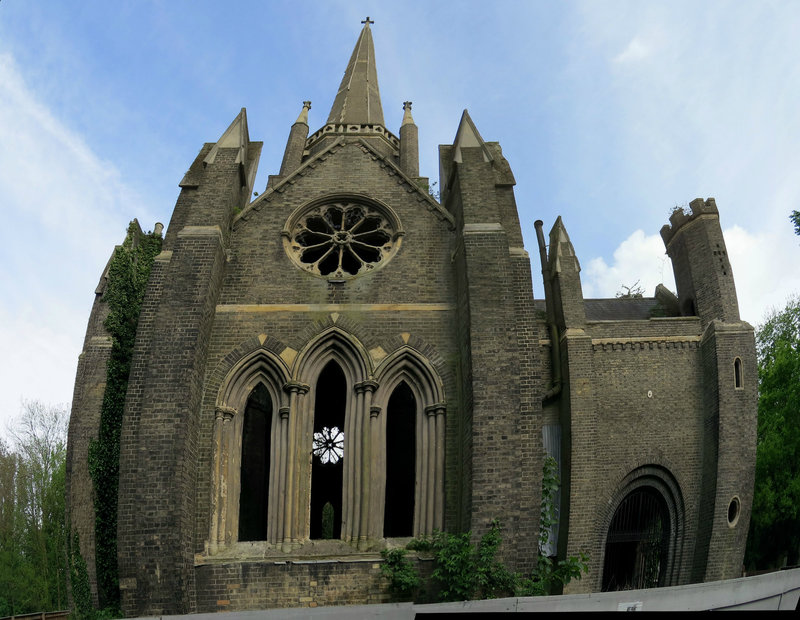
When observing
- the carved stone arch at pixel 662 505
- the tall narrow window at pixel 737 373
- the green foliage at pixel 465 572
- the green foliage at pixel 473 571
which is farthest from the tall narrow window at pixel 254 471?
the tall narrow window at pixel 737 373

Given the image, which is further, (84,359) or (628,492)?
(628,492)

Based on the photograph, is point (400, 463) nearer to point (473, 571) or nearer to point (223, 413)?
point (223, 413)

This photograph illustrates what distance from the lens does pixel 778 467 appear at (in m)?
21.8

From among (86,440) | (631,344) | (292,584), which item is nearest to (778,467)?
(631,344)

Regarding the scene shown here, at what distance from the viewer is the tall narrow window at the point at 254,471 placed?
45.7ft

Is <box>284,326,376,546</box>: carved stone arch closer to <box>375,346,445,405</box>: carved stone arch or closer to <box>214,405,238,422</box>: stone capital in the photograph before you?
<box>375,346,445,405</box>: carved stone arch

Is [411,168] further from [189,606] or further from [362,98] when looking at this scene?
[189,606]

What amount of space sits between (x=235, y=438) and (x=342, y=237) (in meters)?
4.48

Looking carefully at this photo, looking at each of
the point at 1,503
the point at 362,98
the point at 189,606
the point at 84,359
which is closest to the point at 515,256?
the point at 189,606

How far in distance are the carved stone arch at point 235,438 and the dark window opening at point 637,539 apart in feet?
27.3

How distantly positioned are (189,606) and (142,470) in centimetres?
214

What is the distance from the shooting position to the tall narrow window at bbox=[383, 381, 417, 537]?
50.8 ft

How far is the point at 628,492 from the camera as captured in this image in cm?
1606

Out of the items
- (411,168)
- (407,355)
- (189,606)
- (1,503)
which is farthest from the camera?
(1,503)
